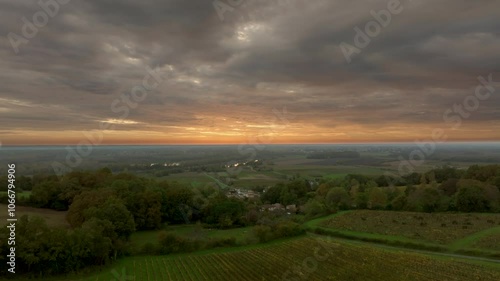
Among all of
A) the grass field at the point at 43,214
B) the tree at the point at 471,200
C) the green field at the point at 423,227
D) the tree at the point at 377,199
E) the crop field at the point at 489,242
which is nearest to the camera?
the crop field at the point at 489,242

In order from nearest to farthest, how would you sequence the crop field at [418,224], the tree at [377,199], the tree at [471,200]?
the crop field at [418,224] → the tree at [471,200] → the tree at [377,199]

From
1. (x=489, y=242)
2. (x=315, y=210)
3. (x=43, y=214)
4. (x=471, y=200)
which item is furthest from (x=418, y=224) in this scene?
(x=43, y=214)

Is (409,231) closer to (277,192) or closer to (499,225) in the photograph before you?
(499,225)

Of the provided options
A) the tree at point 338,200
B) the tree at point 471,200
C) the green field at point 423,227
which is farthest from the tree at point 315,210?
the tree at point 471,200

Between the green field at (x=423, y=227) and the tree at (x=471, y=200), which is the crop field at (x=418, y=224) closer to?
the green field at (x=423, y=227)

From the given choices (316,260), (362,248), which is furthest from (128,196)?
(362,248)

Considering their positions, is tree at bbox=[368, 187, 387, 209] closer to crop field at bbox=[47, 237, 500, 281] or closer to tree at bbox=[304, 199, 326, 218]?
tree at bbox=[304, 199, 326, 218]

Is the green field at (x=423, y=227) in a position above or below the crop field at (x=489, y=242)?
below
